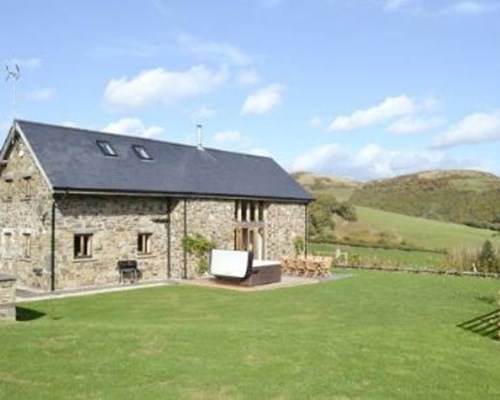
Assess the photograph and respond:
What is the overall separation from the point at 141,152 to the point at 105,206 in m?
4.67

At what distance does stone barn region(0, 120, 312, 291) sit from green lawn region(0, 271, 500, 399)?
436 centimetres

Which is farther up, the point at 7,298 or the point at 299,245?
the point at 299,245

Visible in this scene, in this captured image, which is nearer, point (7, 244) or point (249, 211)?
point (7, 244)

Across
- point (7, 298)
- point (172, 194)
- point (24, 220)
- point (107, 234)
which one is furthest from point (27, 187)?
point (7, 298)

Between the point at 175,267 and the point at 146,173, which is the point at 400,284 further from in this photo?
the point at 146,173

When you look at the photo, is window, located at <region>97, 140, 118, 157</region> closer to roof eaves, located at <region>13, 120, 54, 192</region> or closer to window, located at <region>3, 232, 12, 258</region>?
roof eaves, located at <region>13, 120, 54, 192</region>

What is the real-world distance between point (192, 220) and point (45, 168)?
7.23 metres

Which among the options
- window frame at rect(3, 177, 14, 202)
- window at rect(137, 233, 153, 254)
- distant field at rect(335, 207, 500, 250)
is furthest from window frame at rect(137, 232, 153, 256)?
distant field at rect(335, 207, 500, 250)

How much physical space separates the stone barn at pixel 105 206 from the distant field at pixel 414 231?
2421cm

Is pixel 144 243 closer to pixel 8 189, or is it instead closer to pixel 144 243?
pixel 144 243

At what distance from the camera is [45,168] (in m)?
21.8

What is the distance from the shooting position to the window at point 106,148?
25.3 meters

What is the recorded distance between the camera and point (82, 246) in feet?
74.1

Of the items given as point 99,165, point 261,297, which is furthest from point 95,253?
point 261,297
